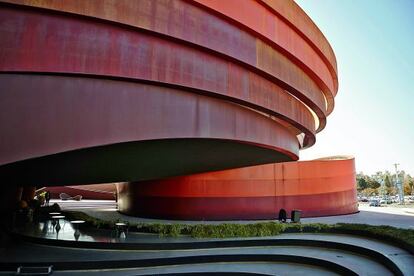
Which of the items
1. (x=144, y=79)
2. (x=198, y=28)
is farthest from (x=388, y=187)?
(x=144, y=79)

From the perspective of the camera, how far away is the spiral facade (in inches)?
337

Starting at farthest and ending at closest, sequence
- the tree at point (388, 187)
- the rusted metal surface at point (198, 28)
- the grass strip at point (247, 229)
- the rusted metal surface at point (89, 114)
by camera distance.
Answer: the tree at point (388, 187)
the grass strip at point (247, 229)
the rusted metal surface at point (198, 28)
the rusted metal surface at point (89, 114)

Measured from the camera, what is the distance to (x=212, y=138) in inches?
460

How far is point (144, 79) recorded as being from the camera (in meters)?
9.91

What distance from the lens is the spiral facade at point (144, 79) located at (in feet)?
28.1

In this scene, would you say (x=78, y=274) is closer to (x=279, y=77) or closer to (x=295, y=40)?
(x=279, y=77)

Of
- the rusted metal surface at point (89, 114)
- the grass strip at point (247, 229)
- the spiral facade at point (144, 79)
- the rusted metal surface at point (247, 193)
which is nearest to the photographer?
the rusted metal surface at point (89, 114)

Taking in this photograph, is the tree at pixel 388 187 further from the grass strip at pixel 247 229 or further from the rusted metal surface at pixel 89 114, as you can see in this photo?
the rusted metal surface at pixel 89 114

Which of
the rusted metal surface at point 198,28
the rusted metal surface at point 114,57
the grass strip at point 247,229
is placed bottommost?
the grass strip at point 247,229

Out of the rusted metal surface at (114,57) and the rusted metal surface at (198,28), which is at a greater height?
the rusted metal surface at (198,28)

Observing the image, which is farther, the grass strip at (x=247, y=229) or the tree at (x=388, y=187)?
the tree at (x=388, y=187)

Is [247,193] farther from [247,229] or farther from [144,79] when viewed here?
[144,79]

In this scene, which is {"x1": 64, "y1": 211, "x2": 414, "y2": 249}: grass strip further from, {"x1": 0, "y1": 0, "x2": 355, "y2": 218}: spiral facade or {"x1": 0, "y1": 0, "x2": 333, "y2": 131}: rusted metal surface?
{"x1": 0, "y1": 0, "x2": 333, "y2": 131}: rusted metal surface

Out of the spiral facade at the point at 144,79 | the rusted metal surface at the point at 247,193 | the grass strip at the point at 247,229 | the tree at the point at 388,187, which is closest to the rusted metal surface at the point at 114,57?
the spiral facade at the point at 144,79
